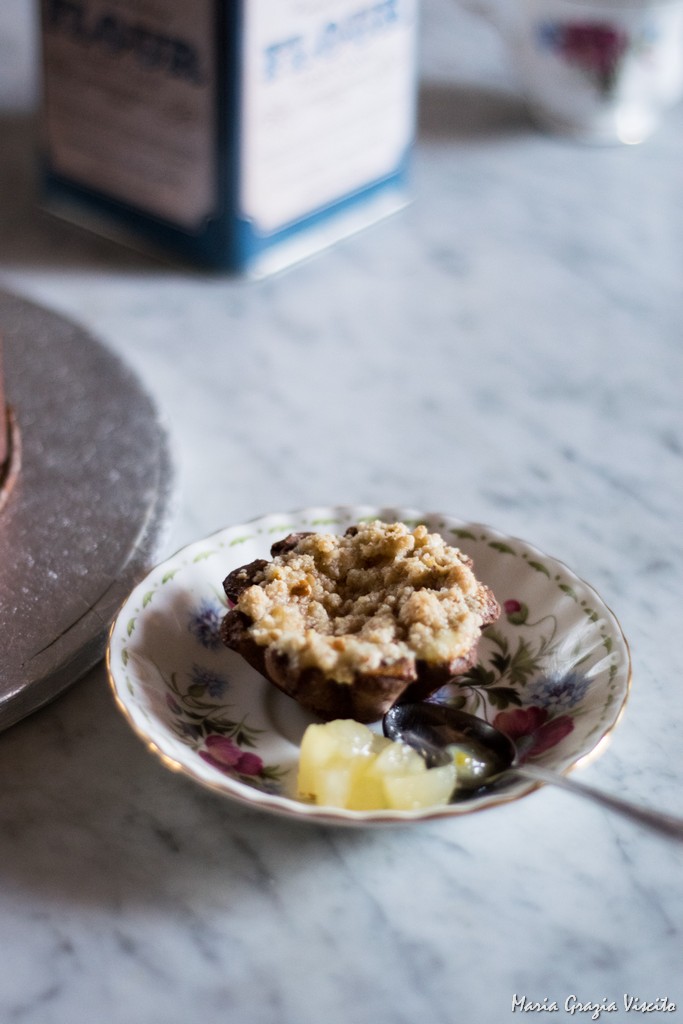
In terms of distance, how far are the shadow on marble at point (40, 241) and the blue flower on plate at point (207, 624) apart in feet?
1.85

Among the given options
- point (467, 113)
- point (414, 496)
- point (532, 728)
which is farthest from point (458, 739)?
point (467, 113)

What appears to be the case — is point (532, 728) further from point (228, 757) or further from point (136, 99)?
point (136, 99)

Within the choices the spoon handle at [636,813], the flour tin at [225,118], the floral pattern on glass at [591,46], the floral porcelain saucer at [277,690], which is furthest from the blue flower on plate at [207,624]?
the floral pattern on glass at [591,46]

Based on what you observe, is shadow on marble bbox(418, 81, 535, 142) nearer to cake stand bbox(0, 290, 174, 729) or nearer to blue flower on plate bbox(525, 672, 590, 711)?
cake stand bbox(0, 290, 174, 729)

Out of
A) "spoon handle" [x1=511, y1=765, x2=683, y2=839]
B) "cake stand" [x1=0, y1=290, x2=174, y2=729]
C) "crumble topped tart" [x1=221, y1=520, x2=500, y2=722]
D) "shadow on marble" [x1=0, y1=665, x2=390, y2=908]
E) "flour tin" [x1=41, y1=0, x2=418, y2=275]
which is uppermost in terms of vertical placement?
"flour tin" [x1=41, y1=0, x2=418, y2=275]

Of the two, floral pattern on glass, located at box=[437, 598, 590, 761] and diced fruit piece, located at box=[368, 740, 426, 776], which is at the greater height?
diced fruit piece, located at box=[368, 740, 426, 776]

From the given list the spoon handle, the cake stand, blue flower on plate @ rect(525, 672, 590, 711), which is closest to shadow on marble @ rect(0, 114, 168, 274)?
the cake stand

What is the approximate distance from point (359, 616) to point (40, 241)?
0.73m

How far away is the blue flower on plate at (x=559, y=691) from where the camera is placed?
0.66 m

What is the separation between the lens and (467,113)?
5.01ft

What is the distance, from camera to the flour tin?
3.39 ft
